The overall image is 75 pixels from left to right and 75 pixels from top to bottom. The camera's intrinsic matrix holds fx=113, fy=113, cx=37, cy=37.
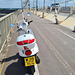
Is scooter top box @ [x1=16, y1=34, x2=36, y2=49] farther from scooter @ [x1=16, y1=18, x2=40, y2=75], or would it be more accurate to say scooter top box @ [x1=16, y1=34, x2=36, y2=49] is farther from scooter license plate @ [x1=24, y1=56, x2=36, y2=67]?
scooter license plate @ [x1=24, y1=56, x2=36, y2=67]

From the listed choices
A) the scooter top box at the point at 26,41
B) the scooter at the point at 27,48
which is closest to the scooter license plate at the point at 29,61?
the scooter at the point at 27,48

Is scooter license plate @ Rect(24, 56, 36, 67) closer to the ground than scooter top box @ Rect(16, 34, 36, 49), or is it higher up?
closer to the ground

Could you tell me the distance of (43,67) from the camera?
564cm

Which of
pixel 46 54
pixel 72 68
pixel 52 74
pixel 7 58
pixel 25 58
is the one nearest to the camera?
pixel 25 58

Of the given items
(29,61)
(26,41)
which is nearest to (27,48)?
(26,41)

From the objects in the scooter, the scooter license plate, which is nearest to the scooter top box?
the scooter

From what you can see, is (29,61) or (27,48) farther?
(29,61)

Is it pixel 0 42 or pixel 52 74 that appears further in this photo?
pixel 0 42

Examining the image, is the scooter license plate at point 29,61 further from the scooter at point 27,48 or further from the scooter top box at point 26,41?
the scooter top box at point 26,41

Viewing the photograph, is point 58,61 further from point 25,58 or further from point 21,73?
point 25,58

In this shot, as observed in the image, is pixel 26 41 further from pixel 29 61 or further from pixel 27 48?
pixel 29 61

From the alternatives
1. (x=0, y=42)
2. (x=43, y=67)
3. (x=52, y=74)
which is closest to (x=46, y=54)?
(x=43, y=67)

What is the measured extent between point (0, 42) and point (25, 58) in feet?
12.6

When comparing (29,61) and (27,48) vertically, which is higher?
(27,48)
